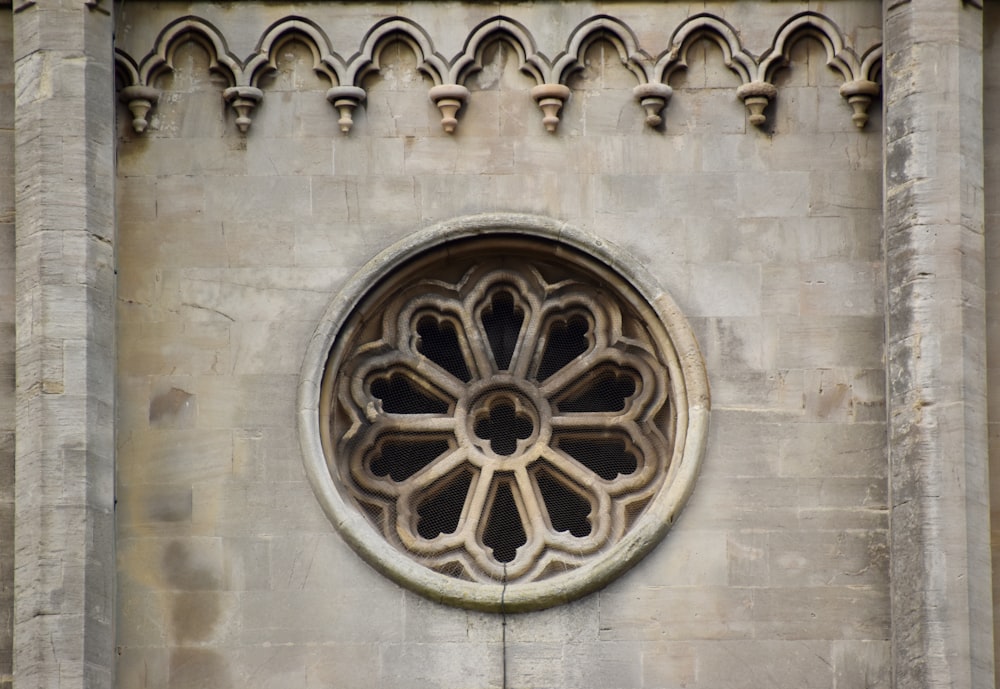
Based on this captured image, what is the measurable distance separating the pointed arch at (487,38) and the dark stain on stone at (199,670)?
4136 millimetres

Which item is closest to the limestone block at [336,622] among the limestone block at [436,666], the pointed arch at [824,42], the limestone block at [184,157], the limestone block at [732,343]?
the limestone block at [436,666]

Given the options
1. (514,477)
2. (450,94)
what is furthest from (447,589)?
(450,94)

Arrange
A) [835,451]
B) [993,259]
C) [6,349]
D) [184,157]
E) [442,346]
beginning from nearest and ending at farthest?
[6,349]
[835,451]
[993,259]
[184,157]
[442,346]

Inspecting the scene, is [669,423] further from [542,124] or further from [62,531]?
[62,531]

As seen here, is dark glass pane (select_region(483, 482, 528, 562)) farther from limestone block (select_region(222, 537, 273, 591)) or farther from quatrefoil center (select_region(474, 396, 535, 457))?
limestone block (select_region(222, 537, 273, 591))

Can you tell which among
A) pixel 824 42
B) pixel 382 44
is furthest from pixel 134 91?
pixel 824 42

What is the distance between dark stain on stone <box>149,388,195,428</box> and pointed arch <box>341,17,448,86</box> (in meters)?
2.36

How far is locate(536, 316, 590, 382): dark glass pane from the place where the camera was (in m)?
16.8

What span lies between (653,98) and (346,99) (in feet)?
6.72

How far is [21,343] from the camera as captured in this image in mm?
15812

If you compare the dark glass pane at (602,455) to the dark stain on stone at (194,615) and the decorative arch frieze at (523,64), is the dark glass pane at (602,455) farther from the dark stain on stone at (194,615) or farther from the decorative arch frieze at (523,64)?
the dark stain on stone at (194,615)

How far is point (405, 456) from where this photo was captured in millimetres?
16734

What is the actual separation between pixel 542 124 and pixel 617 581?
122 inches

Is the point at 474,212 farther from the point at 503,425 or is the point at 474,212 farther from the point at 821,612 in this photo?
the point at 821,612
